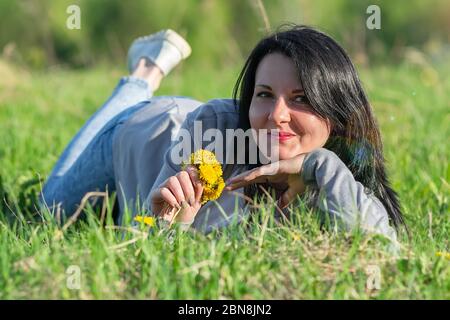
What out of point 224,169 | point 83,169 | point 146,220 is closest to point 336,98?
point 224,169

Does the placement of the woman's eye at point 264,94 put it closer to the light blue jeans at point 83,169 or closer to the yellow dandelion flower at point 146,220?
the yellow dandelion flower at point 146,220

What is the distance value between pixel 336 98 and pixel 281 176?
27cm

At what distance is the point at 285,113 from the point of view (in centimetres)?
236

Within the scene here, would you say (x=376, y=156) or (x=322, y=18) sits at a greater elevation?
(x=322, y=18)

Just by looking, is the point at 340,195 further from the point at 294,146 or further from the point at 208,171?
the point at 208,171

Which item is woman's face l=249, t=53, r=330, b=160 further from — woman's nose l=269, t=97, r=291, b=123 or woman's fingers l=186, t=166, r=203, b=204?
woman's fingers l=186, t=166, r=203, b=204

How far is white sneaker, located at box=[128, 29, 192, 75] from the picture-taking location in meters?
3.81

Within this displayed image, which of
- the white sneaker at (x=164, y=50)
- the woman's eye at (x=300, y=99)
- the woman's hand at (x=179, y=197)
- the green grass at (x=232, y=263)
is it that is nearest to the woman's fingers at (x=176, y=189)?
the woman's hand at (x=179, y=197)

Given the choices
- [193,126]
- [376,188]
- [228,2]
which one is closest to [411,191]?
[376,188]

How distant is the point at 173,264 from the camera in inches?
76.2

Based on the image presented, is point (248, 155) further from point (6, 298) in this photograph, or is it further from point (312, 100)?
point (6, 298)

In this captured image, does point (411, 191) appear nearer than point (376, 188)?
No

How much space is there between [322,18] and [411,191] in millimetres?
8861

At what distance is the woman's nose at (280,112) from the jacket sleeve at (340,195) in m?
0.13
